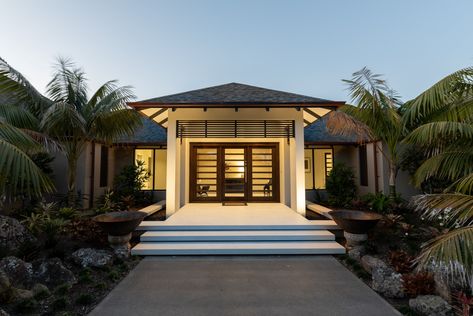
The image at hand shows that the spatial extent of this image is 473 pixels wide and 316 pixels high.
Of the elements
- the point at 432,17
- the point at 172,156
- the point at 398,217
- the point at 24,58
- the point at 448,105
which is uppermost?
the point at 432,17

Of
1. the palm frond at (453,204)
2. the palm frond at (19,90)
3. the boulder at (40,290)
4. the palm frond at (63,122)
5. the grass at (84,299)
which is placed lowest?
the grass at (84,299)

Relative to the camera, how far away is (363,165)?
10.5 m

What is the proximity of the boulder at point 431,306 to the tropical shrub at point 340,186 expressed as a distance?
635 centimetres

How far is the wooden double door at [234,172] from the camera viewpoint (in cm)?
948

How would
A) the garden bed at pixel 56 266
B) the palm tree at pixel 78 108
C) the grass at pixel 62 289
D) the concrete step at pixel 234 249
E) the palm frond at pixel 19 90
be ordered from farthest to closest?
1. the palm tree at pixel 78 108
2. the palm frond at pixel 19 90
3. the concrete step at pixel 234 249
4. the grass at pixel 62 289
5. the garden bed at pixel 56 266

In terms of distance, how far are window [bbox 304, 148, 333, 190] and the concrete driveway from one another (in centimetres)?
690

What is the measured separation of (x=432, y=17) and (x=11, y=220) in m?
18.1

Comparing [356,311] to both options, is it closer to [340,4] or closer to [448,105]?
[448,105]

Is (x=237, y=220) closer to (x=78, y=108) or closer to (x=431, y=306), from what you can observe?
(x=431, y=306)

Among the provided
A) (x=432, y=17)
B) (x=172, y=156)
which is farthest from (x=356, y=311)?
(x=432, y=17)

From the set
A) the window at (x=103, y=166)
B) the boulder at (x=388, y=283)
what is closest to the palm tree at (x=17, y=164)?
the boulder at (x=388, y=283)

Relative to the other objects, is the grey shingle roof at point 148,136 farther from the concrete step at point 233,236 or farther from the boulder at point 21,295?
the boulder at point 21,295

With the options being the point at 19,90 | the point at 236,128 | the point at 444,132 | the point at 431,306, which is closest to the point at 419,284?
the point at 431,306

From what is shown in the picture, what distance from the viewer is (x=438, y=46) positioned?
54.7 ft
